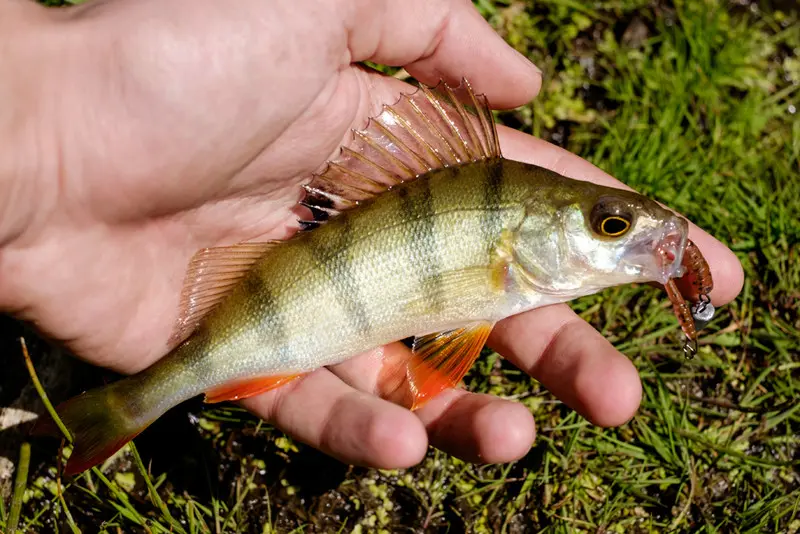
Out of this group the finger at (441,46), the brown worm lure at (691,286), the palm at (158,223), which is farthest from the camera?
the finger at (441,46)

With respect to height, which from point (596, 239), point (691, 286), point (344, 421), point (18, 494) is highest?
point (596, 239)

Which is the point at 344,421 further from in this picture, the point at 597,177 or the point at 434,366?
the point at 597,177

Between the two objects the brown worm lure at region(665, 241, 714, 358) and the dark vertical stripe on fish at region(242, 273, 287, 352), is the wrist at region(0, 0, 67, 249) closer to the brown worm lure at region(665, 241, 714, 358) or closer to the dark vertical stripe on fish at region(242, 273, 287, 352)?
the dark vertical stripe on fish at region(242, 273, 287, 352)

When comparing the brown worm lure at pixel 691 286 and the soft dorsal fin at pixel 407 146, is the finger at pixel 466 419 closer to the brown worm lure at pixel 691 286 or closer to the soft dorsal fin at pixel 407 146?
the soft dorsal fin at pixel 407 146

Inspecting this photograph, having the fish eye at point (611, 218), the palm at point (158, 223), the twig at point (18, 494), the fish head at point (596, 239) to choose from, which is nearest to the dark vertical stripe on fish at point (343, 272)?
the palm at point (158, 223)

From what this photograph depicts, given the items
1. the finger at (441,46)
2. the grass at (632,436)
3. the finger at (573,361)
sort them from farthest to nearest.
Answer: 1. the grass at (632,436)
2. the finger at (441,46)
3. the finger at (573,361)

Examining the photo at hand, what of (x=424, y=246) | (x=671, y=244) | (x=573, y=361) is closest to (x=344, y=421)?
(x=424, y=246)
